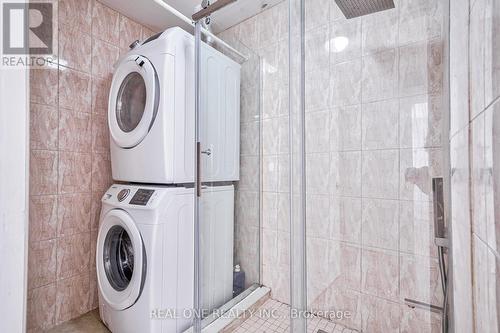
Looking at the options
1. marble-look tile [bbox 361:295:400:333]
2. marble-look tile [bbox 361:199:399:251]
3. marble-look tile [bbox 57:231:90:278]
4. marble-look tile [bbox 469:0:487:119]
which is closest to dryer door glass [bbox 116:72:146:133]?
marble-look tile [bbox 57:231:90:278]

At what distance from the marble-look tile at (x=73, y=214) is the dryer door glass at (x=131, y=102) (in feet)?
2.00

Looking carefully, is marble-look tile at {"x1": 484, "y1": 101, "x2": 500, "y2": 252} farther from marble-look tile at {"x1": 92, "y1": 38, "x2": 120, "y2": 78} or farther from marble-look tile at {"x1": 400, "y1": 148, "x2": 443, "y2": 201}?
marble-look tile at {"x1": 92, "y1": 38, "x2": 120, "y2": 78}

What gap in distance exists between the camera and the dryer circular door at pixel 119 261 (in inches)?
48.4

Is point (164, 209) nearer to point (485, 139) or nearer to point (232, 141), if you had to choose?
point (232, 141)

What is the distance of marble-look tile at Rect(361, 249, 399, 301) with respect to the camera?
101 cm

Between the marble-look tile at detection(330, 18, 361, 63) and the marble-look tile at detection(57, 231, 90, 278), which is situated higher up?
the marble-look tile at detection(330, 18, 361, 63)

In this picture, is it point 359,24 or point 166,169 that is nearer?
point 359,24

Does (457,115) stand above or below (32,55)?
below

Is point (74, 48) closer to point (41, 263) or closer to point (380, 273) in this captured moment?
point (41, 263)

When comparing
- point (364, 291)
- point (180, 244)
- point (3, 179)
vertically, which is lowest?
point (364, 291)

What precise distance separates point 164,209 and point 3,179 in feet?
2.09

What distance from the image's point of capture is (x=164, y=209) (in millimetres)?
1268

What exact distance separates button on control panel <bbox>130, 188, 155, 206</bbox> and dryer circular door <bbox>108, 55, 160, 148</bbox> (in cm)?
30

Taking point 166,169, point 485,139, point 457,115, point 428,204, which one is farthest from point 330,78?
point 166,169
